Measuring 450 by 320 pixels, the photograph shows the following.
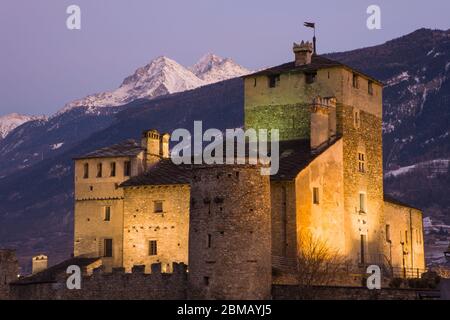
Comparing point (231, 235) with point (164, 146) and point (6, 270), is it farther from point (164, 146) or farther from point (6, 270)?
point (164, 146)

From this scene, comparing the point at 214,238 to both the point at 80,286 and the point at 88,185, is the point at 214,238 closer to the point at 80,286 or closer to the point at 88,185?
the point at 80,286

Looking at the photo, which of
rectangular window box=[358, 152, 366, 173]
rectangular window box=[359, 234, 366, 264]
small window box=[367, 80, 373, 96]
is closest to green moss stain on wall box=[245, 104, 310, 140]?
rectangular window box=[358, 152, 366, 173]

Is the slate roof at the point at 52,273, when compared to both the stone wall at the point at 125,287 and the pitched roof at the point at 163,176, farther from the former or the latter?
the pitched roof at the point at 163,176

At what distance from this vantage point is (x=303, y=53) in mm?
70188

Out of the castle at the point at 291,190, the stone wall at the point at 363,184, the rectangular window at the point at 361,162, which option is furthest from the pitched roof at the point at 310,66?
the rectangular window at the point at 361,162

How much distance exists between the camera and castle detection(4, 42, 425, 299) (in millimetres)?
62281

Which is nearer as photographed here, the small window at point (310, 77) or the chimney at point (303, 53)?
the small window at point (310, 77)

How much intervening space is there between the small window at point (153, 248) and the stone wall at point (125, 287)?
826 cm

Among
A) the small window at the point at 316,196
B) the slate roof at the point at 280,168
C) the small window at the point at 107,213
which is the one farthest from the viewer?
the small window at the point at 107,213

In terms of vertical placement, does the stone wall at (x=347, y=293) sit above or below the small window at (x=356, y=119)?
below

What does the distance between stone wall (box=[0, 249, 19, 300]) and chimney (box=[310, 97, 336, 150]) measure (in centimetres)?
1875

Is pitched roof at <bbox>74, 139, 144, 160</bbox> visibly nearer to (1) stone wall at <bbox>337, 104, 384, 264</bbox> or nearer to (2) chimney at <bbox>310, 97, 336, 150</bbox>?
(2) chimney at <bbox>310, 97, 336, 150</bbox>

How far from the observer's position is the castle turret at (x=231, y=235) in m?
51.7
